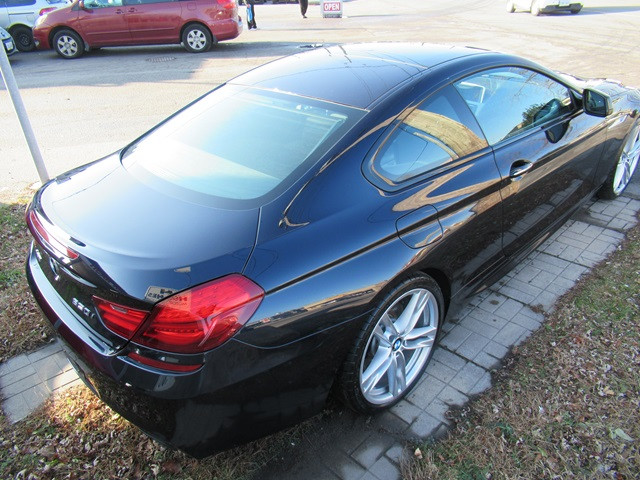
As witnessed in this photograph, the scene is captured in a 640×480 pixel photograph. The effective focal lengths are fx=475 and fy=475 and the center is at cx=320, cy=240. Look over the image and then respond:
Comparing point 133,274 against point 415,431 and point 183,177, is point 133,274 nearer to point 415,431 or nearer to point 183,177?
point 183,177

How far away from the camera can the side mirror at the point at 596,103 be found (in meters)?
3.36

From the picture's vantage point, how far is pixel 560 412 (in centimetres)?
236

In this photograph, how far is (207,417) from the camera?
5.74 ft

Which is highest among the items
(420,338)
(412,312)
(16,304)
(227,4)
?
(227,4)

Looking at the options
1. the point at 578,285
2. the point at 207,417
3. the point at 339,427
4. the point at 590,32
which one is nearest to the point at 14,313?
the point at 207,417

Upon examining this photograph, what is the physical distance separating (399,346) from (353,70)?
151cm

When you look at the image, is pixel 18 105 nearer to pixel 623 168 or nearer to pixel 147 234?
pixel 147 234

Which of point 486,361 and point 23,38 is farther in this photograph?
point 23,38

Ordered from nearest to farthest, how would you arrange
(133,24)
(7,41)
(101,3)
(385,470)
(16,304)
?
1. (385,470)
2. (16,304)
3. (7,41)
4. (101,3)
5. (133,24)

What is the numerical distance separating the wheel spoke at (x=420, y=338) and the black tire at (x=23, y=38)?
1446cm

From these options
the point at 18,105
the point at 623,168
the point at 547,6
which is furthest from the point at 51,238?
the point at 547,6

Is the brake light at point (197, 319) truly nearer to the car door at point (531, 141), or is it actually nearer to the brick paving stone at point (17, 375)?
the brick paving stone at point (17, 375)

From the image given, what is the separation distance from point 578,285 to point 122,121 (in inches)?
244

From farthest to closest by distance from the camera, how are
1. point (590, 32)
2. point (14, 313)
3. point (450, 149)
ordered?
point (590, 32), point (14, 313), point (450, 149)
